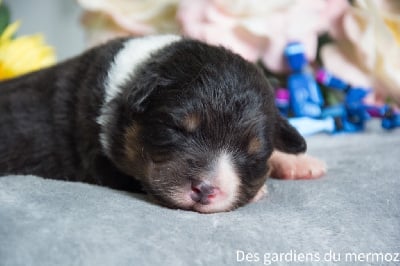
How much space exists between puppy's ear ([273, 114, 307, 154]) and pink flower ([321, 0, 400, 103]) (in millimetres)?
1348

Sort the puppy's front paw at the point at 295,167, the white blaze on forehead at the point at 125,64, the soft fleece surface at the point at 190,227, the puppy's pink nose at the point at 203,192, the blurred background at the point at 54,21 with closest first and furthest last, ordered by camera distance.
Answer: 1. the soft fleece surface at the point at 190,227
2. the puppy's pink nose at the point at 203,192
3. the white blaze on forehead at the point at 125,64
4. the puppy's front paw at the point at 295,167
5. the blurred background at the point at 54,21

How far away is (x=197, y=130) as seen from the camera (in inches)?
67.8

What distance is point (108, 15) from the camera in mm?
3420

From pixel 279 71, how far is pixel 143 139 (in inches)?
68.4

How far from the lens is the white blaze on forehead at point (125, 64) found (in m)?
2.03

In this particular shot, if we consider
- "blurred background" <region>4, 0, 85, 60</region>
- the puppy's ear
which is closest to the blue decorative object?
the puppy's ear

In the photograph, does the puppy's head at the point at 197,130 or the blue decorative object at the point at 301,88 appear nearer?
the puppy's head at the point at 197,130

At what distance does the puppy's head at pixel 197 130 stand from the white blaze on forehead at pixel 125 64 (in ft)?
0.27

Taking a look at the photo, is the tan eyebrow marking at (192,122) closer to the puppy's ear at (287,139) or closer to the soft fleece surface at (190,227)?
the soft fleece surface at (190,227)

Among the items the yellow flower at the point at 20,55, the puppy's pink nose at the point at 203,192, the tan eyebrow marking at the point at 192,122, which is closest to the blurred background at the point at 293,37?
the yellow flower at the point at 20,55

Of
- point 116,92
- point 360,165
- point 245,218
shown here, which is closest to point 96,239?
point 245,218

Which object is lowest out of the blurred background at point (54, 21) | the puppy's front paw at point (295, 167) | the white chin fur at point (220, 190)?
the blurred background at point (54, 21)

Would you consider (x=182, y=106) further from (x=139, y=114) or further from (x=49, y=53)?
(x=49, y=53)

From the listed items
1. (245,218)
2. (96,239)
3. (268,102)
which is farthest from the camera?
(268,102)
